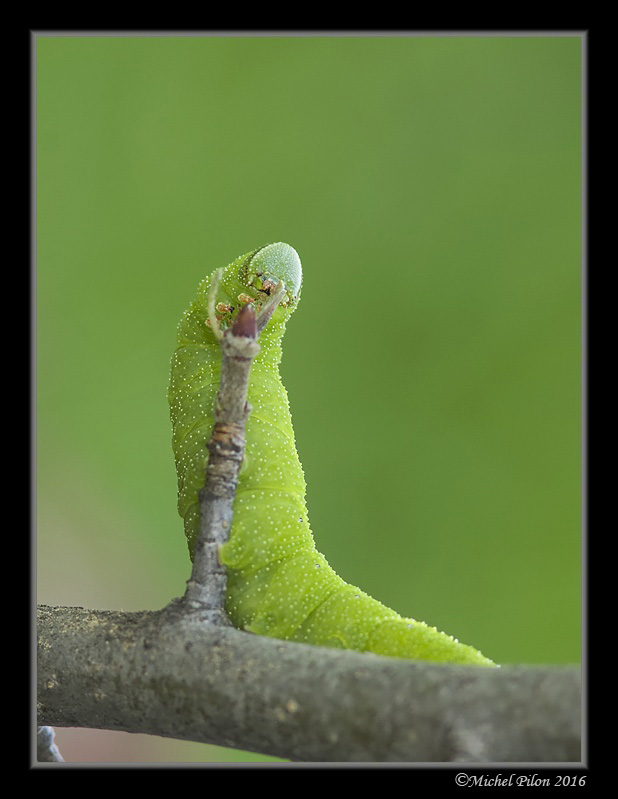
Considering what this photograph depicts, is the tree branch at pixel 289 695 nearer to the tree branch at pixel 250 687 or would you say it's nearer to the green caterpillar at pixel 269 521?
the tree branch at pixel 250 687

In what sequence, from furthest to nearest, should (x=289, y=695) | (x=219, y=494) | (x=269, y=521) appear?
(x=269, y=521) < (x=219, y=494) < (x=289, y=695)

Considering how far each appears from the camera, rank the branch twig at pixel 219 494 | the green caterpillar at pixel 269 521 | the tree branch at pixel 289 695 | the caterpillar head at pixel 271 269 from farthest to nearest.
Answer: the caterpillar head at pixel 271 269
the green caterpillar at pixel 269 521
the branch twig at pixel 219 494
the tree branch at pixel 289 695

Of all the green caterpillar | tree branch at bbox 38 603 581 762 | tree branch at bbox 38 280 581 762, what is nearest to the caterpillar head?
the green caterpillar

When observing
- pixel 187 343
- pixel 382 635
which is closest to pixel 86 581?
pixel 187 343

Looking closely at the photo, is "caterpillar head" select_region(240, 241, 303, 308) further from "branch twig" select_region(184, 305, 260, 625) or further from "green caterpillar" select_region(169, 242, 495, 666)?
"branch twig" select_region(184, 305, 260, 625)

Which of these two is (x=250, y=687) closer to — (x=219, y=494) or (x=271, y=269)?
(x=219, y=494)

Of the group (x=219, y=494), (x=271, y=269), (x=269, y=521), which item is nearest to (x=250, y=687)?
(x=219, y=494)

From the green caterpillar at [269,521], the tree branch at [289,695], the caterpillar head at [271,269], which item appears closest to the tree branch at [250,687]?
the tree branch at [289,695]
